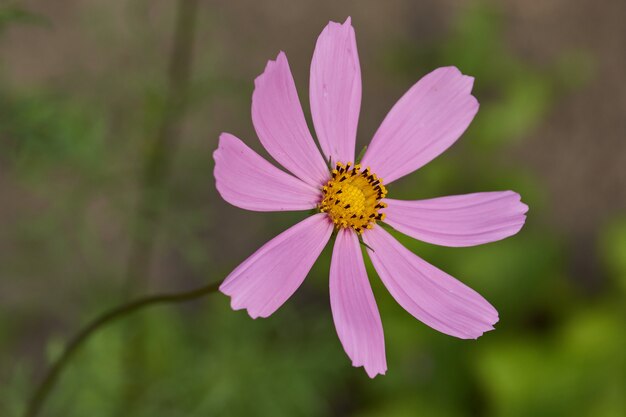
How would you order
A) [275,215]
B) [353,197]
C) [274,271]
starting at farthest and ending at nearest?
[275,215] → [353,197] → [274,271]

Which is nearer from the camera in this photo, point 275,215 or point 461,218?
point 461,218

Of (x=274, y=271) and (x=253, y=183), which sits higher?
(x=253, y=183)

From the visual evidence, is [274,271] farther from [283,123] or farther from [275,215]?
[275,215]

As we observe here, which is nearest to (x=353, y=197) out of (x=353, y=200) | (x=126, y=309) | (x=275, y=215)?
(x=353, y=200)

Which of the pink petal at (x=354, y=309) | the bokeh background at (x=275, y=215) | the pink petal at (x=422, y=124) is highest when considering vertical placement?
the bokeh background at (x=275, y=215)

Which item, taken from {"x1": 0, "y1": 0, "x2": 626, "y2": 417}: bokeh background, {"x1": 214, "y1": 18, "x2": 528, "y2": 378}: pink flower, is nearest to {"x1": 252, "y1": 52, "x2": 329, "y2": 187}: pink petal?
{"x1": 214, "y1": 18, "x2": 528, "y2": 378}: pink flower

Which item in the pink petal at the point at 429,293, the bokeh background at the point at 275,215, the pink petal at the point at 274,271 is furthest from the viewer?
the bokeh background at the point at 275,215

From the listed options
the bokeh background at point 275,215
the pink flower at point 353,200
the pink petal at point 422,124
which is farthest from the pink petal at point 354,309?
the bokeh background at point 275,215

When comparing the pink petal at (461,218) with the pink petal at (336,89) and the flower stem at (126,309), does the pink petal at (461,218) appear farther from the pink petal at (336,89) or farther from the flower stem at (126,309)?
the flower stem at (126,309)

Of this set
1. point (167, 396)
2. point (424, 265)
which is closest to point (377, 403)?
point (167, 396)
